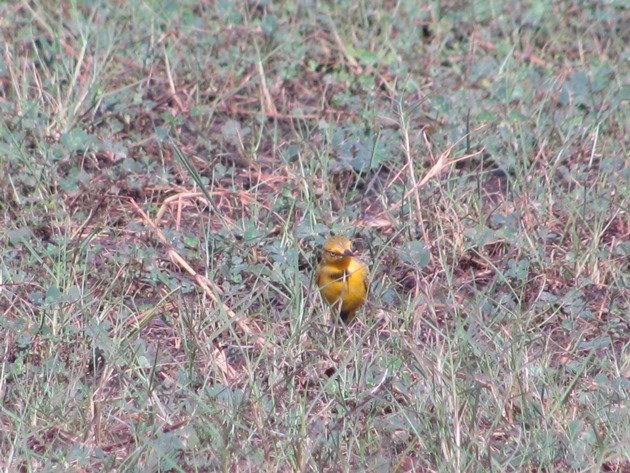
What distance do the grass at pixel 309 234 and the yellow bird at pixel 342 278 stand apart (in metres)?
0.07

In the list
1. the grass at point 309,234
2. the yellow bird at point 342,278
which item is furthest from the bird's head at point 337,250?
the grass at point 309,234

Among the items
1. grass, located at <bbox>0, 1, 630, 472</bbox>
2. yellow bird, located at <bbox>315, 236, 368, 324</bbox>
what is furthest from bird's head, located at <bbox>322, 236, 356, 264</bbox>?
grass, located at <bbox>0, 1, 630, 472</bbox>

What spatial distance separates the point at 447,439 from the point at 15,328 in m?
1.73

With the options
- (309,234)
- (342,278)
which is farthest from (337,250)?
(309,234)

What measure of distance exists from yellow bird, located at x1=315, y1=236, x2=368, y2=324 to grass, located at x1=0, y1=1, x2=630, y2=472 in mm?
67

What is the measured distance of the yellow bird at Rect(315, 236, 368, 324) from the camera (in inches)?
187

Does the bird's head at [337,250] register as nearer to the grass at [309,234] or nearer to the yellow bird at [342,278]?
the yellow bird at [342,278]

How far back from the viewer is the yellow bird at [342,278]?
475 centimetres

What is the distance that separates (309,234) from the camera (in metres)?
5.21

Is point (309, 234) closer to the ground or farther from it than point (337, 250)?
closer to the ground

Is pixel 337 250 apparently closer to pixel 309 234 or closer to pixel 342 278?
pixel 342 278

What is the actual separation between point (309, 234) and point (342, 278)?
1.54 ft

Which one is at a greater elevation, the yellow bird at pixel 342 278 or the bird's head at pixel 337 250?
the bird's head at pixel 337 250

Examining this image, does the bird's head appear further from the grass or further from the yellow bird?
the grass
